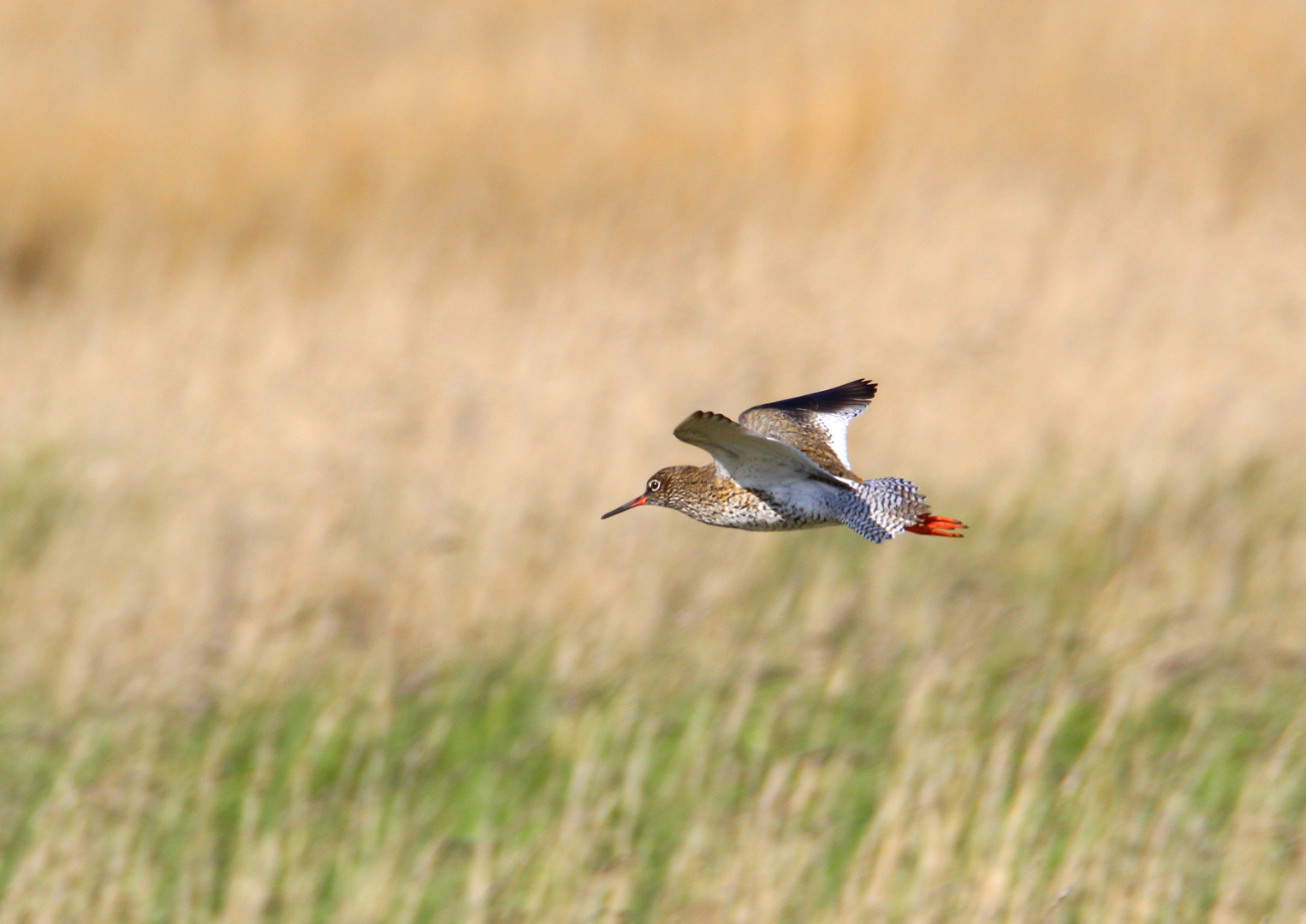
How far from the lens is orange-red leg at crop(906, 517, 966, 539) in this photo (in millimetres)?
1599

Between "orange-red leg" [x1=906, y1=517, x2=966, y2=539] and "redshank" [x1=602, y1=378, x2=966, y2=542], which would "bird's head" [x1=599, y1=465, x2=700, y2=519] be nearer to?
"redshank" [x1=602, y1=378, x2=966, y2=542]

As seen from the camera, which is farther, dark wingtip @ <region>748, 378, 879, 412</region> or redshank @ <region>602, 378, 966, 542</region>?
dark wingtip @ <region>748, 378, 879, 412</region>

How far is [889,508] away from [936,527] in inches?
2.4

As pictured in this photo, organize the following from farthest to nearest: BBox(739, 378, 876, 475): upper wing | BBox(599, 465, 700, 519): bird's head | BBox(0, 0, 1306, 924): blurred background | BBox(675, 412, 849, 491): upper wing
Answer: BBox(0, 0, 1306, 924): blurred background, BBox(739, 378, 876, 475): upper wing, BBox(599, 465, 700, 519): bird's head, BBox(675, 412, 849, 491): upper wing

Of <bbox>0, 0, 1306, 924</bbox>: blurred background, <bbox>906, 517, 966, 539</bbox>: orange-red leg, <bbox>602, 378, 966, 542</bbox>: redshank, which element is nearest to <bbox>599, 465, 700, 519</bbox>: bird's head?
<bbox>602, 378, 966, 542</bbox>: redshank

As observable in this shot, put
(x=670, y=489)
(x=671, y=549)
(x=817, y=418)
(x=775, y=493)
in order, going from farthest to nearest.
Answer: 1. (x=671, y=549)
2. (x=817, y=418)
3. (x=670, y=489)
4. (x=775, y=493)

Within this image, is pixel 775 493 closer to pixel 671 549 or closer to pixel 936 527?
pixel 936 527

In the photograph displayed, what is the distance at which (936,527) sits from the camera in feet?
5.51

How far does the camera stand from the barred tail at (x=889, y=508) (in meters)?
1.62

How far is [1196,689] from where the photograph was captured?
557 cm

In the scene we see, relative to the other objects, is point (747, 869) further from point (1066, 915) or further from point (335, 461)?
point (335, 461)

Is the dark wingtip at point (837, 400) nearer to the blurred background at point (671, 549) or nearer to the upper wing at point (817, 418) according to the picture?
the upper wing at point (817, 418)

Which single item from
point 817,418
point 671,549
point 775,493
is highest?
point 671,549

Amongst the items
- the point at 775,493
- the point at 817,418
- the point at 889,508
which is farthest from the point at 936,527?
the point at 817,418
